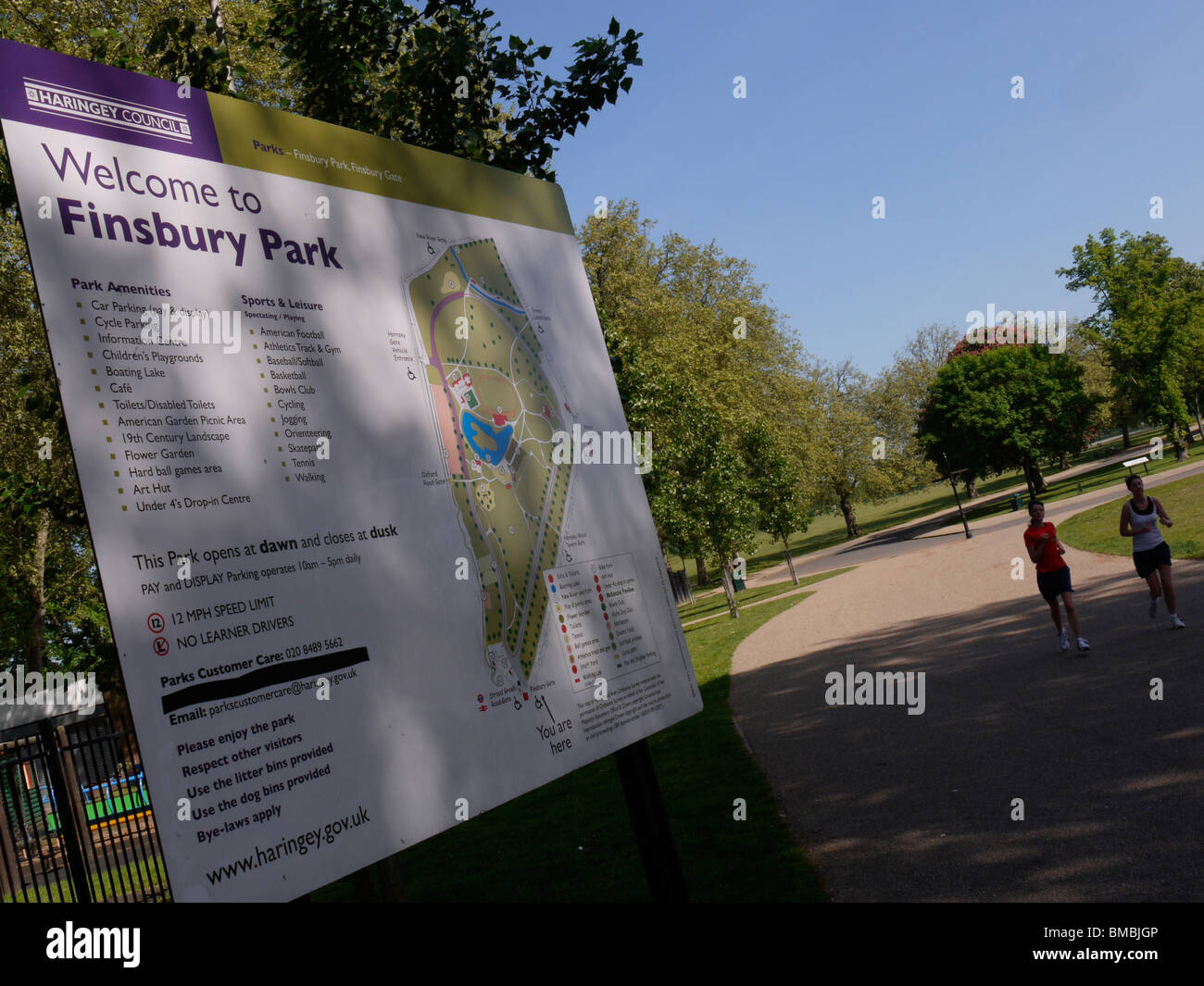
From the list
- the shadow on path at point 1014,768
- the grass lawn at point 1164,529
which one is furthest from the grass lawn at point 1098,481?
the shadow on path at point 1014,768

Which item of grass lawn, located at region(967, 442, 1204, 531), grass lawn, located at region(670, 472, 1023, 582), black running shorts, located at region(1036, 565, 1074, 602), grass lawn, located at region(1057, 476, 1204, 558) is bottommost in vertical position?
grass lawn, located at region(670, 472, 1023, 582)

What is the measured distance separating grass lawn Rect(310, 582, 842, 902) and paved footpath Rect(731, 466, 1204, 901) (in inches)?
11.9

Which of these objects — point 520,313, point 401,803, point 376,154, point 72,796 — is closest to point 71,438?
point 401,803

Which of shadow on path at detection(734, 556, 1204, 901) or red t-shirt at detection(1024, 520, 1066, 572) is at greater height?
red t-shirt at detection(1024, 520, 1066, 572)

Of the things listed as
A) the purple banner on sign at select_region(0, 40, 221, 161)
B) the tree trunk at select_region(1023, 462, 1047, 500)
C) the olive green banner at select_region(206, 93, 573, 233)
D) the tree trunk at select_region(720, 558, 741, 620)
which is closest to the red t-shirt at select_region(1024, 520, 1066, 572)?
the olive green banner at select_region(206, 93, 573, 233)

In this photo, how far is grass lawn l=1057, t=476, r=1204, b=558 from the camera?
1704 cm

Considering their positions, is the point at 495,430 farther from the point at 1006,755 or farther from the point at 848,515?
the point at 848,515

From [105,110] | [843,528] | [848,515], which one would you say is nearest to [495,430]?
[105,110]

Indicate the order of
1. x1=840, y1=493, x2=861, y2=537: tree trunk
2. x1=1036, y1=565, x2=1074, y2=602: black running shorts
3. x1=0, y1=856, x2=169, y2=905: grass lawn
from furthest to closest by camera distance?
x1=840, y1=493, x2=861, y2=537: tree trunk < x1=1036, y1=565, x2=1074, y2=602: black running shorts < x1=0, y1=856, x2=169, y2=905: grass lawn

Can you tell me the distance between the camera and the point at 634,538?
5109 mm

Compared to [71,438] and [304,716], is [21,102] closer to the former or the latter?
[71,438]

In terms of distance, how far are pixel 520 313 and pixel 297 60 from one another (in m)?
4.38

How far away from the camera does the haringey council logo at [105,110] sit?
9.23ft

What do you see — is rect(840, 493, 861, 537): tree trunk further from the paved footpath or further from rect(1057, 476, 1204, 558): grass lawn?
the paved footpath
